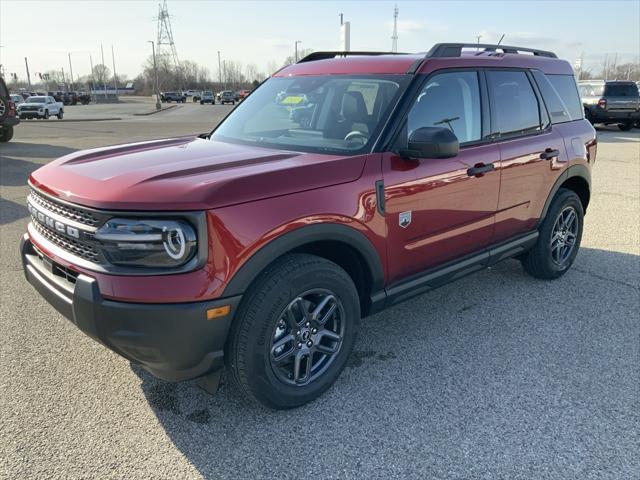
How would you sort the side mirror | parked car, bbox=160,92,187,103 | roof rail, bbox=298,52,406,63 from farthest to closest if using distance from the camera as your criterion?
parked car, bbox=160,92,187,103, roof rail, bbox=298,52,406,63, the side mirror

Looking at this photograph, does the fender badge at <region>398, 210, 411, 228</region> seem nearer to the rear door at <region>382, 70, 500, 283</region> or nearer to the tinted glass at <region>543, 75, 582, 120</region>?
the rear door at <region>382, 70, 500, 283</region>

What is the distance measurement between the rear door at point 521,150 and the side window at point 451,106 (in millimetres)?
209

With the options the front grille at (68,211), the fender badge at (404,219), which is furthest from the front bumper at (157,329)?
the fender badge at (404,219)

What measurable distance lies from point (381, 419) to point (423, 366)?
0.66m

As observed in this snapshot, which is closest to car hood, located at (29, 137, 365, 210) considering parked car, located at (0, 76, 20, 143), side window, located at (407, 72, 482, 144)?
side window, located at (407, 72, 482, 144)

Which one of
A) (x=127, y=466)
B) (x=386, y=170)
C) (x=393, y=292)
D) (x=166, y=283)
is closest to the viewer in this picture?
(x=166, y=283)

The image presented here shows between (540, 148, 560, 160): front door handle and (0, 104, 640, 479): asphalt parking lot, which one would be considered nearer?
(0, 104, 640, 479): asphalt parking lot

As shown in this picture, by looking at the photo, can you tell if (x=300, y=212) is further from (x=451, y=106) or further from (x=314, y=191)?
(x=451, y=106)

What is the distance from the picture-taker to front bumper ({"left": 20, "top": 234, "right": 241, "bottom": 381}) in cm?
229

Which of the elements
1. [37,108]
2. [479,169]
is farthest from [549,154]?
[37,108]

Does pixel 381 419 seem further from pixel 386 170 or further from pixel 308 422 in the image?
pixel 386 170

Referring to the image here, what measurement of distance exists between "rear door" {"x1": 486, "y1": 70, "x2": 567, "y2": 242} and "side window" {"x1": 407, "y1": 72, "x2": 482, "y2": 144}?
0.21 m

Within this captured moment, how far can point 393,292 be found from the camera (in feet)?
10.7

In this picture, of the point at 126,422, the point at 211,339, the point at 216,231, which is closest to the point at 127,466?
the point at 126,422
